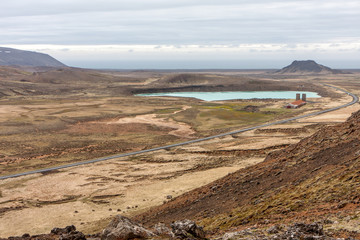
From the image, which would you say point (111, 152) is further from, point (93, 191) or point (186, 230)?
point (186, 230)

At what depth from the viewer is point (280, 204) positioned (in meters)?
19.2

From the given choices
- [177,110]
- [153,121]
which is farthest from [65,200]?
[177,110]

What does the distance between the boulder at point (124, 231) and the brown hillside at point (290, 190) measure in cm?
531

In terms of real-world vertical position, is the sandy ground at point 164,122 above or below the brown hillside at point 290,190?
below

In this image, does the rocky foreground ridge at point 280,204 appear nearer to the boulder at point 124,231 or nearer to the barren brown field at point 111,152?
the boulder at point 124,231

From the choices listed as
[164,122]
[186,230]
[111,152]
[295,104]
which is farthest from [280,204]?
[295,104]

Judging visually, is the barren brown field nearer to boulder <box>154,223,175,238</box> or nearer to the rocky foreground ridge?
the rocky foreground ridge

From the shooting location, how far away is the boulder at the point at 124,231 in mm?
13555

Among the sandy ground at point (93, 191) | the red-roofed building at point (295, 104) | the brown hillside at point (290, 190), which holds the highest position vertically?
the brown hillside at point (290, 190)

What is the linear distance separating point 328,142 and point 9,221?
79.7 feet

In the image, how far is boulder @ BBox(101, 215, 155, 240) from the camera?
1355 centimetres

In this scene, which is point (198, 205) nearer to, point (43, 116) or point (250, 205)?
point (250, 205)

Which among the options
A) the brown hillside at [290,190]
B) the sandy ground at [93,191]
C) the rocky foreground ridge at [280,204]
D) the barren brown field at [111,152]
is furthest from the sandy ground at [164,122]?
the rocky foreground ridge at [280,204]

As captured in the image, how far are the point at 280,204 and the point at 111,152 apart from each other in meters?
36.8
